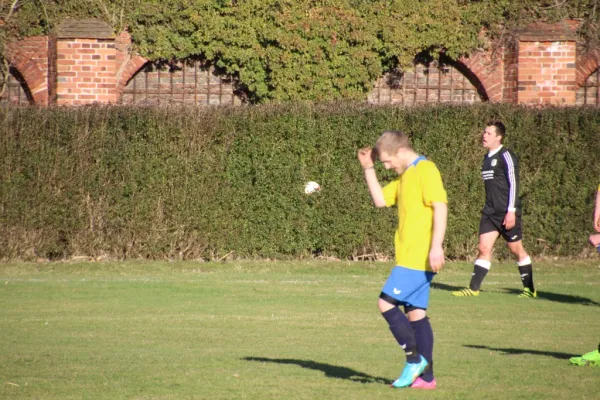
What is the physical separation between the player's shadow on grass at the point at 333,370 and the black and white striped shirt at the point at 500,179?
5.27 metres

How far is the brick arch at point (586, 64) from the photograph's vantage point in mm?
20922

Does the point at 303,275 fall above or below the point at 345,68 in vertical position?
below

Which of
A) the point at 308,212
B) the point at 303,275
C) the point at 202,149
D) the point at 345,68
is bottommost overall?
the point at 303,275

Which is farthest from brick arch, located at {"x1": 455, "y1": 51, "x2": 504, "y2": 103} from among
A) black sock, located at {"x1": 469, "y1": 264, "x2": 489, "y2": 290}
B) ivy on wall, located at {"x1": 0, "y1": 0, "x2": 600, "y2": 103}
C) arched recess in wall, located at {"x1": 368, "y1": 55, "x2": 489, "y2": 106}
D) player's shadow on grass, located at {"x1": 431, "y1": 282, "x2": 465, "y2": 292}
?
black sock, located at {"x1": 469, "y1": 264, "x2": 489, "y2": 290}

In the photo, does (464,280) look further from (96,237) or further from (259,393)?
(259,393)

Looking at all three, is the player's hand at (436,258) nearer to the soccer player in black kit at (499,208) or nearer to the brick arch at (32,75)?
the soccer player in black kit at (499,208)

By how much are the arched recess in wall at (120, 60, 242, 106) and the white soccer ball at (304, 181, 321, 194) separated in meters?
5.13

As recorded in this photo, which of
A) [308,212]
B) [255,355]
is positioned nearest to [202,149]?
[308,212]

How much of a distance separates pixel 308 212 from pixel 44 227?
15.6ft

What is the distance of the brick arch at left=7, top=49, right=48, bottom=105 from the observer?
784 inches

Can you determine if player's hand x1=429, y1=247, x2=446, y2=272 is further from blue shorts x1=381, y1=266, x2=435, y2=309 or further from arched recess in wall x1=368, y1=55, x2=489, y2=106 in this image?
arched recess in wall x1=368, y1=55, x2=489, y2=106

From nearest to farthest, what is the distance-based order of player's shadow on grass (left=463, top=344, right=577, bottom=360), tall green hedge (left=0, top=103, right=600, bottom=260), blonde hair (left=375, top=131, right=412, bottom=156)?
blonde hair (left=375, top=131, right=412, bottom=156), player's shadow on grass (left=463, top=344, right=577, bottom=360), tall green hedge (left=0, top=103, right=600, bottom=260)

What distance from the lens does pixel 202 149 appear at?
53.6 feet

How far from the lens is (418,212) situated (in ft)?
20.7
